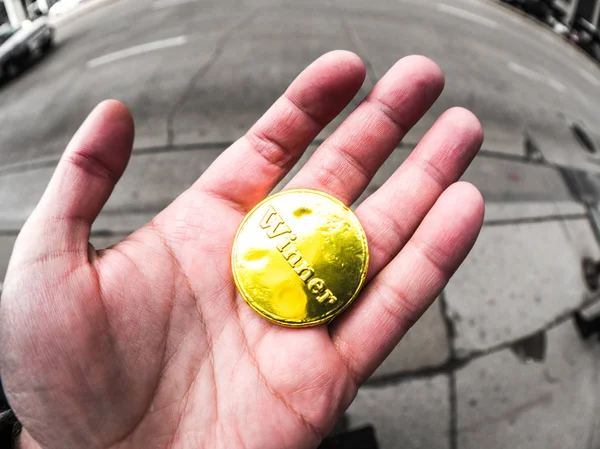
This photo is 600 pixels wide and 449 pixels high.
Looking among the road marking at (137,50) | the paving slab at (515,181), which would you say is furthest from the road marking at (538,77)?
the road marking at (137,50)

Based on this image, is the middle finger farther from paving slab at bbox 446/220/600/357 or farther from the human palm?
paving slab at bbox 446/220/600/357

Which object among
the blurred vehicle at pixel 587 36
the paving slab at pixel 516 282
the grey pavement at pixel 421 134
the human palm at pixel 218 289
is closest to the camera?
the human palm at pixel 218 289

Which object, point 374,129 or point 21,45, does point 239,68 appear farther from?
point 374,129

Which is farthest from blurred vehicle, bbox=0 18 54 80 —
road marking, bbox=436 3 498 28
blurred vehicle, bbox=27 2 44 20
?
road marking, bbox=436 3 498 28

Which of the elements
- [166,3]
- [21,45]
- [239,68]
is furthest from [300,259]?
[166,3]

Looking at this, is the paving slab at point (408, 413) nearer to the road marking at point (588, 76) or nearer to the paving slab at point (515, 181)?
the paving slab at point (515, 181)

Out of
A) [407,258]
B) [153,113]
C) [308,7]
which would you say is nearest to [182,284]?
[407,258]
